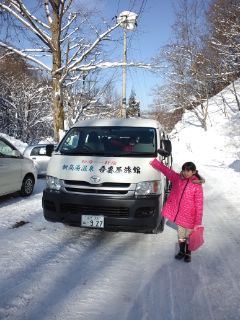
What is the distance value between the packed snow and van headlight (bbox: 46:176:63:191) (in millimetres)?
885

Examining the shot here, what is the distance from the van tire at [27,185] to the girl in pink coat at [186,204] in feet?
17.9

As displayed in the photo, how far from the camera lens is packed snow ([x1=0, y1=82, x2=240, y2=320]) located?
11.3ft

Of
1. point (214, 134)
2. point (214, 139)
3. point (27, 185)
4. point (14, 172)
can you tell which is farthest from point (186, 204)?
point (214, 134)

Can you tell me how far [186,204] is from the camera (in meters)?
4.73

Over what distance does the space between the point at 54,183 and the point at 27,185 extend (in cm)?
437

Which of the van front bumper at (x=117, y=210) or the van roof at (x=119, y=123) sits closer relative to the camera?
the van front bumper at (x=117, y=210)

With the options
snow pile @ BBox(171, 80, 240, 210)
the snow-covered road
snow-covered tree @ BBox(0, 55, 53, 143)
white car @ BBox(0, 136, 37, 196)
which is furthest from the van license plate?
snow-covered tree @ BBox(0, 55, 53, 143)

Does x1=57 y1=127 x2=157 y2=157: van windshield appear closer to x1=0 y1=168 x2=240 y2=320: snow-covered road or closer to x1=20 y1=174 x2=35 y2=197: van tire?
x1=0 y1=168 x2=240 y2=320: snow-covered road

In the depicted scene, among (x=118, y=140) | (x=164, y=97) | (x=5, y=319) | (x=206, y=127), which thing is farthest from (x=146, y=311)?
(x=164, y=97)

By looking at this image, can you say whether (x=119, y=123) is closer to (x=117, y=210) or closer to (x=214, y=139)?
(x=117, y=210)

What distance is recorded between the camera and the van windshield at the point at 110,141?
19.2 feet

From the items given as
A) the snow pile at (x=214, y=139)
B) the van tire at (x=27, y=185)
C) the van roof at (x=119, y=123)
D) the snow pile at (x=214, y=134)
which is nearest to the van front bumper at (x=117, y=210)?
the van roof at (x=119, y=123)

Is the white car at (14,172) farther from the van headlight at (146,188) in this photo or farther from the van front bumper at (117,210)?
the van headlight at (146,188)

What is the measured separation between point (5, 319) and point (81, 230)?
2.96 metres
